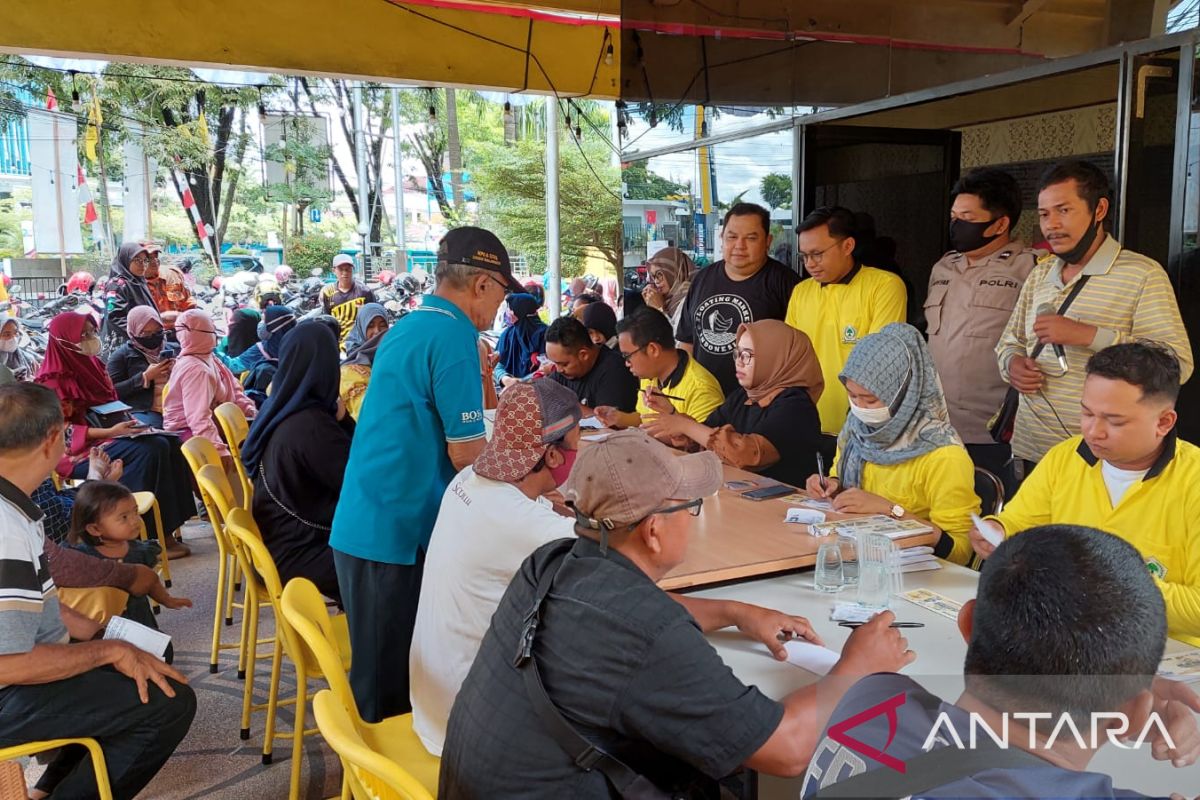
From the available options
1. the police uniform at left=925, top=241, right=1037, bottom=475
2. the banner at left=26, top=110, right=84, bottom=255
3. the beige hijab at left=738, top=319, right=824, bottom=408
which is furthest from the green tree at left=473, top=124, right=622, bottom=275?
the beige hijab at left=738, top=319, right=824, bottom=408

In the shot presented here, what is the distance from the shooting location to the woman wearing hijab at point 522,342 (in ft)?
21.8

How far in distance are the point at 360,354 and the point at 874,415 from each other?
417 cm

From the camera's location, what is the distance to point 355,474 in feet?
8.05

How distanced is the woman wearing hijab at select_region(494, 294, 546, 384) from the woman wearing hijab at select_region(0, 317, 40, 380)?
310 centimetres

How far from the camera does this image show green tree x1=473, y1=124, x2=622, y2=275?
9305 millimetres

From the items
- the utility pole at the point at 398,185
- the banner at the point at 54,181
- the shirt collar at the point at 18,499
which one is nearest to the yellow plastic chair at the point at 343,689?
→ the shirt collar at the point at 18,499

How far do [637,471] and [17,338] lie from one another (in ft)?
19.7

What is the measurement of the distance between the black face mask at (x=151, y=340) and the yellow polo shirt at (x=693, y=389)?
3.26 m

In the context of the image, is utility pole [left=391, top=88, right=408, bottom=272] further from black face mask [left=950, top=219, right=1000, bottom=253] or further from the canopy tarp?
black face mask [left=950, top=219, right=1000, bottom=253]

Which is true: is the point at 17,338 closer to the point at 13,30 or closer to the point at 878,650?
the point at 13,30

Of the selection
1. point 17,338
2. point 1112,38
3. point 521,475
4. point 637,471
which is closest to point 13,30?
point 17,338

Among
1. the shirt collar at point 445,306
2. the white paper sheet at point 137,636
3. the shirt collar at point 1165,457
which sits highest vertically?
the shirt collar at point 445,306

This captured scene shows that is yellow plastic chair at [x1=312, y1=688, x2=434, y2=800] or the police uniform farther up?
the police uniform

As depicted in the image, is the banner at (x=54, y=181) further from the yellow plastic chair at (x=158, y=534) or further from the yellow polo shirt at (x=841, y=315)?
the yellow polo shirt at (x=841, y=315)
